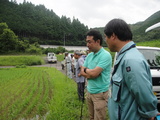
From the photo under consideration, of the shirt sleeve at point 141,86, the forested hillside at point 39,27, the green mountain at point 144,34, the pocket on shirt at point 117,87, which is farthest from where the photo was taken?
the forested hillside at point 39,27

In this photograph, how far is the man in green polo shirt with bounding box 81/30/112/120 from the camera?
7.06ft

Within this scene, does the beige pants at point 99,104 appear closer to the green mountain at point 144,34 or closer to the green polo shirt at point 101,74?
the green polo shirt at point 101,74

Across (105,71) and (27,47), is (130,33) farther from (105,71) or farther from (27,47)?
(27,47)

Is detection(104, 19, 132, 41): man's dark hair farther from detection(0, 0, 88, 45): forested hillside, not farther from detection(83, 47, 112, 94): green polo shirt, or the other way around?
detection(0, 0, 88, 45): forested hillside

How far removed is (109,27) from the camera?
132 centimetres

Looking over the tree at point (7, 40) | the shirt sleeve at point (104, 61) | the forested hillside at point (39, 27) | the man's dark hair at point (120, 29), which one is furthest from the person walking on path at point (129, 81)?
the forested hillside at point (39, 27)

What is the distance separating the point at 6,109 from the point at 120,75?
16.1 feet

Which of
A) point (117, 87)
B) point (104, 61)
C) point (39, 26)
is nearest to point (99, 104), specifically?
point (104, 61)

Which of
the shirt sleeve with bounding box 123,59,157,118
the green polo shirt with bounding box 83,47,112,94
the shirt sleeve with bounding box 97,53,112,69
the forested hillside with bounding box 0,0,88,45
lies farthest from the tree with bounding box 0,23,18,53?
the shirt sleeve with bounding box 123,59,157,118

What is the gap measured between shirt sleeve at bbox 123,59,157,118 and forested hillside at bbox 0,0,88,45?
75.1 meters

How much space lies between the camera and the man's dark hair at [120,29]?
1262 millimetres

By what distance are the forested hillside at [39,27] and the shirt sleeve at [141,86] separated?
2957 inches

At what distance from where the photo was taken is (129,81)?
1087 mm

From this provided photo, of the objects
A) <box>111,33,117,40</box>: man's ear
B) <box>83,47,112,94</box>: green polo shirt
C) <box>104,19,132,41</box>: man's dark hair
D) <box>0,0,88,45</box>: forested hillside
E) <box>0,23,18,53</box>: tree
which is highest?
<box>0,0,88,45</box>: forested hillside
